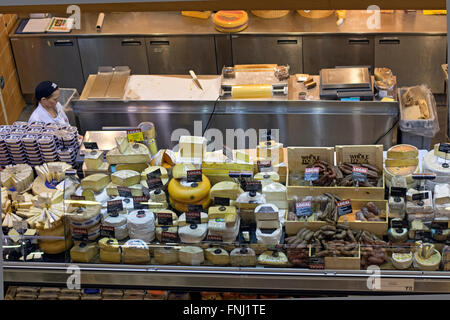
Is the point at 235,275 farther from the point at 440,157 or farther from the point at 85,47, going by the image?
the point at 85,47

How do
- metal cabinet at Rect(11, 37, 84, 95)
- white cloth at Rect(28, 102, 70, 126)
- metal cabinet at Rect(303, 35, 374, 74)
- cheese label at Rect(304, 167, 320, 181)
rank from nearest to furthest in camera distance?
cheese label at Rect(304, 167, 320, 181) < white cloth at Rect(28, 102, 70, 126) < metal cabinet at Rect(303, 35, 374, 74) < metal cabinet at Rect(11, 37, 84, 95)

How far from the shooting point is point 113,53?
26.5 ft

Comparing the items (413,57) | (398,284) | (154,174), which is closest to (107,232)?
(154,174)

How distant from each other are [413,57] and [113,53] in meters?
3.66

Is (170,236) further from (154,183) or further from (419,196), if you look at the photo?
(419,196)

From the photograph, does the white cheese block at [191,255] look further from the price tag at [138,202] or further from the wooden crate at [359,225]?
the wooden crate at [359,225]

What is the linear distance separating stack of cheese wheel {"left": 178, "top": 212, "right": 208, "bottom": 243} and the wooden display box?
618mm

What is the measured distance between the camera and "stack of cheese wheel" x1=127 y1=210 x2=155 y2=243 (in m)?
4.06

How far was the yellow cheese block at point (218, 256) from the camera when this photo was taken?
3.98 meters

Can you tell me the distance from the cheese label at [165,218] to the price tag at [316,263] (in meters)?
0.91

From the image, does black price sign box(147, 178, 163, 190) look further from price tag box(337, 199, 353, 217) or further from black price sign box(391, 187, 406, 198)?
black price sign box(391, 187, 406, 198)

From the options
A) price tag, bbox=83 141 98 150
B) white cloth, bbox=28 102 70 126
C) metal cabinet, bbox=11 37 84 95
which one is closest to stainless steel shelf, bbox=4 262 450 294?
price tag, bbox=83 141 98 150

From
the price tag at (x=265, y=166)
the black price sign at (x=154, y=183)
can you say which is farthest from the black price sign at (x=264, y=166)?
the black price sign at (x=154, y=183)

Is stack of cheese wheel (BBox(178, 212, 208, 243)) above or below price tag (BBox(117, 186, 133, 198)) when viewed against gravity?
below
